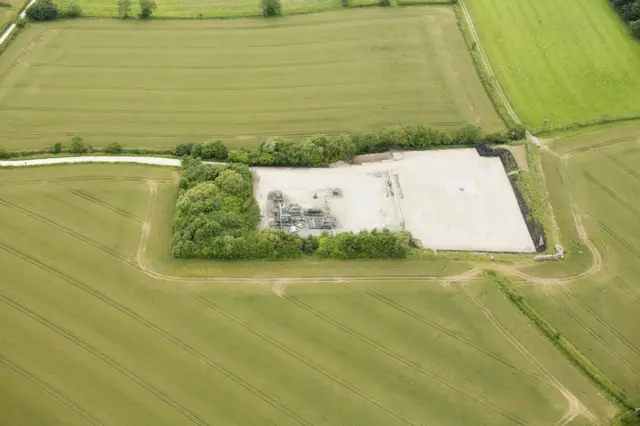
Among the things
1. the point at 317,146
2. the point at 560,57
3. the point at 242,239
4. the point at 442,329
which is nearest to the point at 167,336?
the point at 242,239

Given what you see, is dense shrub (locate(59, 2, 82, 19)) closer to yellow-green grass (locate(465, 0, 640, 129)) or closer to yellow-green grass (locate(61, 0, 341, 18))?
yellow-green grass (locate(61, 0, 341, 18))

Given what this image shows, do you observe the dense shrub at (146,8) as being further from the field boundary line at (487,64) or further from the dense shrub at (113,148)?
the field boundary line at (487,64)

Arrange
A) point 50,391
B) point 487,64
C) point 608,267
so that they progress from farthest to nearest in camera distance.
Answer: point 487,64 < point 608,267 < point 50,391

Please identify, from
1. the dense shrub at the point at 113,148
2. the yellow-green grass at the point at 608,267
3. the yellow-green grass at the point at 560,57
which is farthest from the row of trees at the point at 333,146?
the yellow-green grass at the point at 560,57

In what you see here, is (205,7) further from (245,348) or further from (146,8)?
(245,348)

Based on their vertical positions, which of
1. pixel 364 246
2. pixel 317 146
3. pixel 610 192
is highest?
pixel 317 146

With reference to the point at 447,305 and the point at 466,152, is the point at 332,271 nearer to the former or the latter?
the point at 447,305
